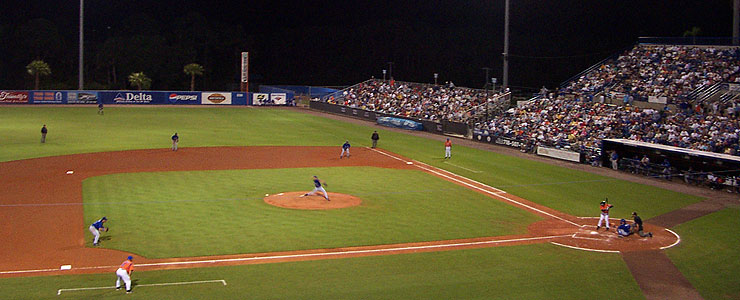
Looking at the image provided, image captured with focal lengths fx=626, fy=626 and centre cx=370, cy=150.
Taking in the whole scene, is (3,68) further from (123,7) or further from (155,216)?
(155,216)

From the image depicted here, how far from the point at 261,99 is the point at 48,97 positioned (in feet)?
88.9

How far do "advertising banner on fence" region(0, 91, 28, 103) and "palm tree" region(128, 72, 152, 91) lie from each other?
20.8 m

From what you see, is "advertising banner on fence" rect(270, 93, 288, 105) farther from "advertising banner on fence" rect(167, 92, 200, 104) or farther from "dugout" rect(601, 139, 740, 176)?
"dugout" rect(601, 139, 740, 176)

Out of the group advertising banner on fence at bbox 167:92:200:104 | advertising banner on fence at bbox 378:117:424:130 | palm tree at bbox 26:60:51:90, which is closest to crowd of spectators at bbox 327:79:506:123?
advertising banner on fence at bbox 378:117:424:130

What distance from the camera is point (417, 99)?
67312mm

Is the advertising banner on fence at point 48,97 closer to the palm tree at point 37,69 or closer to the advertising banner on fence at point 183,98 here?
the advertising banner on fence at point 183,98

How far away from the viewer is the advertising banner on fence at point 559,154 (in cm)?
4069

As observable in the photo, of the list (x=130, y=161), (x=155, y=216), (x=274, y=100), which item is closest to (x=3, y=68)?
(x=274, y=100)

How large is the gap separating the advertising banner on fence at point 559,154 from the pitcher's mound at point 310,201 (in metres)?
18.5

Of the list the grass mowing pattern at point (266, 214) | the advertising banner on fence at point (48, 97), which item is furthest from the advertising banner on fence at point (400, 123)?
the advertising banner on fence at point (48, 97)

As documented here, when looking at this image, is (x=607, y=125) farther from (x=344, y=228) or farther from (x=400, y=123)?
(x=344, y=228)

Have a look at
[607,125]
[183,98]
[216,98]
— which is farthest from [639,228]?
[183,98]

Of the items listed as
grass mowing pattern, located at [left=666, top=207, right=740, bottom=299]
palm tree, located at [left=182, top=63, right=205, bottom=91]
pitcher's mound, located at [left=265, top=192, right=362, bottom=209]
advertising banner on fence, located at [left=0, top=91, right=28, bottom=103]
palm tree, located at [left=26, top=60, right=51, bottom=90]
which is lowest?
grass mowing pattern, located at [left=666, top=207, right=740, bottom=299]

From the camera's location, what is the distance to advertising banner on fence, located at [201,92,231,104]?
286ft
